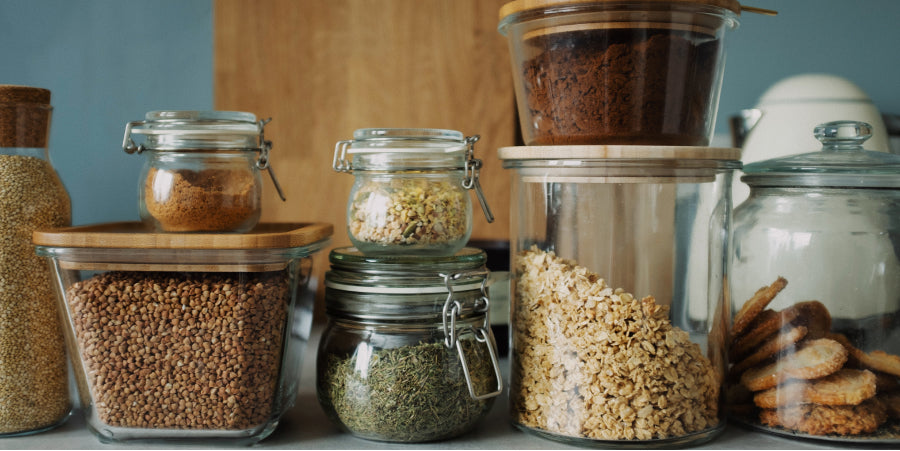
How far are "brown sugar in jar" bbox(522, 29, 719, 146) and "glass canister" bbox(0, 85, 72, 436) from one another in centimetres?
A: 51

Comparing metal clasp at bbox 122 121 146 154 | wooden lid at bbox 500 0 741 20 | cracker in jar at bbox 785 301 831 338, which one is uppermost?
wooden lid at bbox 500 0 741 20

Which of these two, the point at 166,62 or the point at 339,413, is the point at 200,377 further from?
the point at 166,62

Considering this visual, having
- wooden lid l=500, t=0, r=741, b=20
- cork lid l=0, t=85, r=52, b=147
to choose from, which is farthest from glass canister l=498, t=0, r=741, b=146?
cork lid l=0, t=85, r=52, b=147

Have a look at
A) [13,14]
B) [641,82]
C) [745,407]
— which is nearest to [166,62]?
[13,14]

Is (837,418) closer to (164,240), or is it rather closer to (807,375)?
(807,375)

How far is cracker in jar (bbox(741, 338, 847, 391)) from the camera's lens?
0.71 metres

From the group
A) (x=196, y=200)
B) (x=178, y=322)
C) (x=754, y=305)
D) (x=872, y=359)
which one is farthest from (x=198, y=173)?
(x=872, y=359)

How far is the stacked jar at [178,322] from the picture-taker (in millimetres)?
680

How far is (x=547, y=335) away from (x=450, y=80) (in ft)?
2.12

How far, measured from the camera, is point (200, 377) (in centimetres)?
68

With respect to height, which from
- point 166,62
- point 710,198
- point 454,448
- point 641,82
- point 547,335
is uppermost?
point 166,62

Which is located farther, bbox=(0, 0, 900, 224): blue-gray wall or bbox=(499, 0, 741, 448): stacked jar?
bbox=(0, 0, 900, 224): blue-gray wall

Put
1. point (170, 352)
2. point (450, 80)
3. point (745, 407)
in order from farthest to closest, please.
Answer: point (450, 80) < point (745, 407) < point (170, 352)

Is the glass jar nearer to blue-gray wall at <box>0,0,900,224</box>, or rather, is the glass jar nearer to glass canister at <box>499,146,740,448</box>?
glass canister at <box>499,146,740,448</box>
